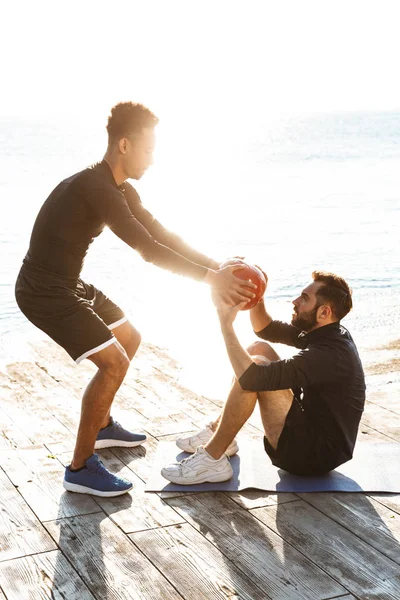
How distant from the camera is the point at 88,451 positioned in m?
4.38

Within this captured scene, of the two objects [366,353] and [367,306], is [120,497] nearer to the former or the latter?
[366,353]

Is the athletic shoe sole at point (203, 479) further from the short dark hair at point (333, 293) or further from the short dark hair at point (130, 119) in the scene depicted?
the short dark hair at point (130, 119)

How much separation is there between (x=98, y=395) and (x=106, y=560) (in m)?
0.96

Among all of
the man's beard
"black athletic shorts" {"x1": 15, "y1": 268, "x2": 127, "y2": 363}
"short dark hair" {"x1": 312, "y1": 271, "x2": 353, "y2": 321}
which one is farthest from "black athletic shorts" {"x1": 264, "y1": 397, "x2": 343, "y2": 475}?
"black athletic shorts" {"x1": 15, "y1": 268, "x2": 127, "y2": 363}

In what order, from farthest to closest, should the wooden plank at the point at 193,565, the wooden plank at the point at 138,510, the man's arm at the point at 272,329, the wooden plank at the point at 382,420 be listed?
the wooden plank at the point at 382,420 < the man's arm at the point at 272,329 < the wooden plank at the point at 138,510 < the wooden plank at the point at 193,565

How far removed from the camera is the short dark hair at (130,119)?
171 inches

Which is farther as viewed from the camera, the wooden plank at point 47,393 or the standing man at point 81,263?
the wooden plank at point 47,393

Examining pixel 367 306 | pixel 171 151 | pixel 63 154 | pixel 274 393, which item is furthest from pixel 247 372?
pixel 171 151

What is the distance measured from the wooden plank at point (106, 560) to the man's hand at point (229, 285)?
123 cm

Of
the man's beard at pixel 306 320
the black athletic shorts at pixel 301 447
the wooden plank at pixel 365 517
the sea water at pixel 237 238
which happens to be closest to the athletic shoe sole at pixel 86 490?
the black athletic shorts at pixel 301 447

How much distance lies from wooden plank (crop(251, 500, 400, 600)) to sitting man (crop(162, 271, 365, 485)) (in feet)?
1.03

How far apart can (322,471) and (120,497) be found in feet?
3.44

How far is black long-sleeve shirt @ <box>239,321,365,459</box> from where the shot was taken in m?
4.03

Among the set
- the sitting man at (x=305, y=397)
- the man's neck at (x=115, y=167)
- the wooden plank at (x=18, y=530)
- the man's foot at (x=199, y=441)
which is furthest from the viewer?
the man's foot at (x=199, y=441)
